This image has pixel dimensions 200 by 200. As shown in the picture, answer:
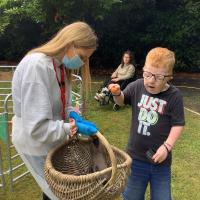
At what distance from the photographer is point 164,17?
508 inches

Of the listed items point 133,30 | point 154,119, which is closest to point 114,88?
point 154,119

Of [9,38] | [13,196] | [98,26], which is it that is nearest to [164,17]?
[98,26]

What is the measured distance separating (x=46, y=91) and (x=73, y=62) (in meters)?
0.29

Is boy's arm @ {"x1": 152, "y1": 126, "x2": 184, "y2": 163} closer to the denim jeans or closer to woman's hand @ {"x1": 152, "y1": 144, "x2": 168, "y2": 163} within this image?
woman's hand @ {"x1": 152, "y1": 144, "x2": 168, "y2": 163}

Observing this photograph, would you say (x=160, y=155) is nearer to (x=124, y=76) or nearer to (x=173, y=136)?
(x=173, y=136)

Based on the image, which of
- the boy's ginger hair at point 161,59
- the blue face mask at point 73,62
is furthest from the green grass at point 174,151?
the blue face mask at point 73,62

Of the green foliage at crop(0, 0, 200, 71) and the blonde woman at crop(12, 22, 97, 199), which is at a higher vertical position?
the blonde woman at crop(12, 22, 97, 199)

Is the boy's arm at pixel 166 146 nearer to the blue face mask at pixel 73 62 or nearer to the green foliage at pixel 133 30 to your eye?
the blue face mask at pixel 73 62

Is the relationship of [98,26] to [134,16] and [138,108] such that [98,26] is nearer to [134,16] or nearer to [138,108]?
[134,16]

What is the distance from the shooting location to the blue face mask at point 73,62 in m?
2.58

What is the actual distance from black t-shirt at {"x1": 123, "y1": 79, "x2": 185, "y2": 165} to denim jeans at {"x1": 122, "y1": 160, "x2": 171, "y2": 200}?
0.06 m

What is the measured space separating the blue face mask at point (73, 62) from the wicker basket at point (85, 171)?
0.46 metres

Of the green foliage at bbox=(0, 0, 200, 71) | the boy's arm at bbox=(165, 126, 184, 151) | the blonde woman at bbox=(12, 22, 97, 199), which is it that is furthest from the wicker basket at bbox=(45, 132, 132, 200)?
the green foliage at bbox=(0, 0, 200, 71)

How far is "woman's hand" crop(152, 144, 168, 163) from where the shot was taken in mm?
2930
